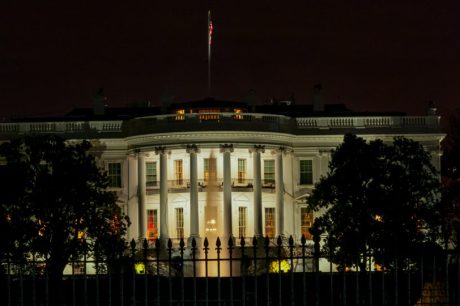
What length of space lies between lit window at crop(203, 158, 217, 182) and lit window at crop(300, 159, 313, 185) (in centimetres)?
623

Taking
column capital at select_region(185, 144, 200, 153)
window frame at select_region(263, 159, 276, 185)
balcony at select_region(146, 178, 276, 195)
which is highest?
column capital at select_region(185, 144, 200, 153)

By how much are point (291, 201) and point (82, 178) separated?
26.4 meters

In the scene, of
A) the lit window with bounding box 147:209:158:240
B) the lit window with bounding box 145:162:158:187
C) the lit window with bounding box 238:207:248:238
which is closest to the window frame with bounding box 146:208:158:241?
the lit window with bounding box 147:209:158:240

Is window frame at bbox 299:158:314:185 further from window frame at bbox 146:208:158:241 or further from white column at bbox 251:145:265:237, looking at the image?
window frame at bbox 146:208:158:241

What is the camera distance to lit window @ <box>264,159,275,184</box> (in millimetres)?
94438

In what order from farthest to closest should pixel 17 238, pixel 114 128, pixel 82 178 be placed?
1. pixel 114 128
2. pixel 82 178
3. pixel 17 238

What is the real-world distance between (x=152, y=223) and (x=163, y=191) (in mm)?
2852

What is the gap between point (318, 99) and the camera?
10319 centimetres

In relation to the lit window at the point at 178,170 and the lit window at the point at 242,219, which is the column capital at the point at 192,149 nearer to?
the lit window at the point at 178,170

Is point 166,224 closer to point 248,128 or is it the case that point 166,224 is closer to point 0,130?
point 248,128

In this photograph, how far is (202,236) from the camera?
9244 centimetres

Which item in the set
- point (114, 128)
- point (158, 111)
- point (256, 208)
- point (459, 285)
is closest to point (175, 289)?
point (459, 285)

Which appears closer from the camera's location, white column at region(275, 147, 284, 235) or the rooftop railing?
white column at region(275, 147, 284, 235)

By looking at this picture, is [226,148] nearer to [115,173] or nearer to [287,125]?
[287,125]
